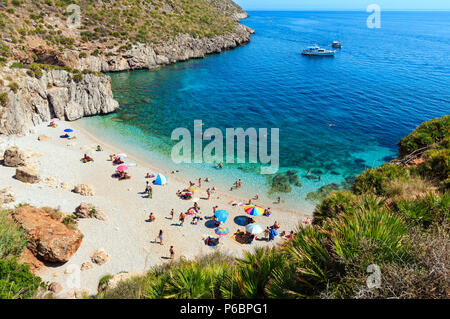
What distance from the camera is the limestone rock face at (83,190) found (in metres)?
22.0

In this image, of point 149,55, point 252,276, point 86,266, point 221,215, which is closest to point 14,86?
point 86,266

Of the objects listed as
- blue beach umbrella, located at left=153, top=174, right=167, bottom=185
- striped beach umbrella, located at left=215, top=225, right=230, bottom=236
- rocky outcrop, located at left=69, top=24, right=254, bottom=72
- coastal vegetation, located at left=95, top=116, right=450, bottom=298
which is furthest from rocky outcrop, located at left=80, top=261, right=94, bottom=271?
rocky outcrop, located at left=69, top=24, right=254, bottom=72

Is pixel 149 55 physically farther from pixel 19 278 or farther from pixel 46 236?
pixel 19 278

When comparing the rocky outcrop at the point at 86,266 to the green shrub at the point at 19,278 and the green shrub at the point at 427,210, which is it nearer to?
the green shrub at the point at 19,278

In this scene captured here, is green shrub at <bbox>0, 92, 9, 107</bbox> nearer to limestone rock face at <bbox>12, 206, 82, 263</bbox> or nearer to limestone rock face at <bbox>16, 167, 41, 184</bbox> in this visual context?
limestone rock face at <bbox>16, 167, 41, 184</bbox>

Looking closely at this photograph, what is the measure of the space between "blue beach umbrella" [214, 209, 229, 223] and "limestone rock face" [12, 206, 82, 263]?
9.84 metres

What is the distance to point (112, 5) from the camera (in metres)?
66.2

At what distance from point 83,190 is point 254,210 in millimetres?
14737

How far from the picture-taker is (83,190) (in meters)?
22.1

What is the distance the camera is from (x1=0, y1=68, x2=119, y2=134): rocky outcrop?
2884cm
